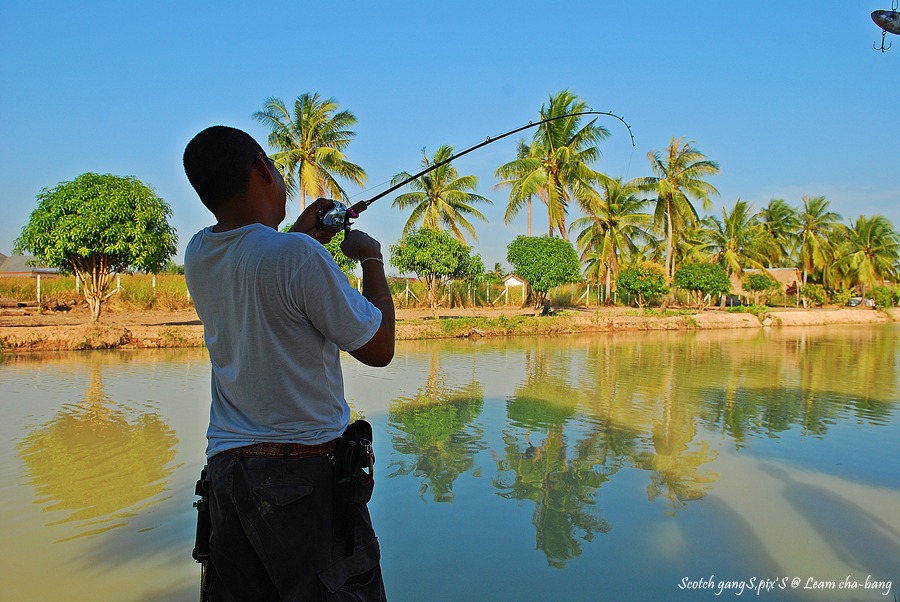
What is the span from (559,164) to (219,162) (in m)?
25.7

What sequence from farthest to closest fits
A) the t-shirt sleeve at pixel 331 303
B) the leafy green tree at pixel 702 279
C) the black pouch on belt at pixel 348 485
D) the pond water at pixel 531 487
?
the leafy green tree at pixel 702 279 < the pond water at pixel 531 487 < the black pouch on belt at pixel 348 485 < the t-shirt sleeve at pixel 331 303

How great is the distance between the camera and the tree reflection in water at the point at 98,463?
4.49m

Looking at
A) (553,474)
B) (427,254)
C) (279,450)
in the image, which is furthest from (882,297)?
(279,450)

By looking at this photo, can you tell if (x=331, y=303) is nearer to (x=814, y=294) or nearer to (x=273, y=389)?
(x=273, y=389)

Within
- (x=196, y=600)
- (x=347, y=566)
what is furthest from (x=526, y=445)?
(x=347, y=566)

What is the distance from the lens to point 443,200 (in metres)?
26.7

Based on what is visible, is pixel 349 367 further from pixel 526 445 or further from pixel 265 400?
pixel 265 400

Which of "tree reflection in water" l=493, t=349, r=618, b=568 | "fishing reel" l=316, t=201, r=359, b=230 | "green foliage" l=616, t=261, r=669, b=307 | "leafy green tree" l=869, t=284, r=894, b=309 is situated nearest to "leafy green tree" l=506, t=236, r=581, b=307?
"green foliage" l=616, t=261, r=669, b=307

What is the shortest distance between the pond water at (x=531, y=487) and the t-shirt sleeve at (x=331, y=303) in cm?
222

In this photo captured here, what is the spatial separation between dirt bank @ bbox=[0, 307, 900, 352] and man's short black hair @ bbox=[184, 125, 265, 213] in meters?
13.5

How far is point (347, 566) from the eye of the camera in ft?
5.32

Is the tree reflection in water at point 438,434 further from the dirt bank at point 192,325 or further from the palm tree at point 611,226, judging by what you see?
the palm tree at point 611,226

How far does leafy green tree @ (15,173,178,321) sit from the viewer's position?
1409cm

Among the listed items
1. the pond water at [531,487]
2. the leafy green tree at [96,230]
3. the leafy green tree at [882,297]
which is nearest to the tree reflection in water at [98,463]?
the pond water at [531,487]
